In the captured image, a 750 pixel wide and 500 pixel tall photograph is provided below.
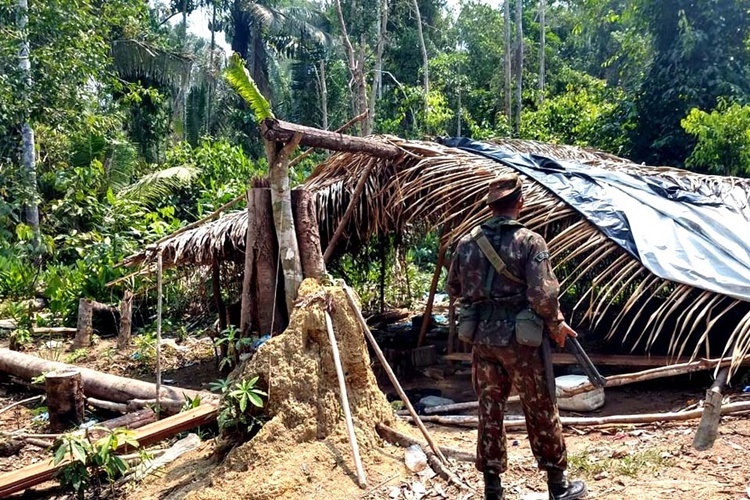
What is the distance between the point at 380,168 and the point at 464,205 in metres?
1.18

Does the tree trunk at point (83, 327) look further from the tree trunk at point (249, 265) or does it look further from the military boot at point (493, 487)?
the military boot at point (493, 487)

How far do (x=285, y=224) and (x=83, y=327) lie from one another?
6508 millimetres

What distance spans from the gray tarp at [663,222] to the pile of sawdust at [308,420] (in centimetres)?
278

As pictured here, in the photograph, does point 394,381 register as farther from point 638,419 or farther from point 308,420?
point 638,419

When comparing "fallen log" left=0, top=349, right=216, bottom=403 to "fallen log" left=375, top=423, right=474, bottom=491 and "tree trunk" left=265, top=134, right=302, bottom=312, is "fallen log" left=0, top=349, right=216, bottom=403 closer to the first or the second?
"tree trunk" left=265, top=134, right=302, bottom=312

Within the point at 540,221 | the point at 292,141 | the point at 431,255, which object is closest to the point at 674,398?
the point at 540,221

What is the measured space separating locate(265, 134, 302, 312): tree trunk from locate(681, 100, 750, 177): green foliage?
6447mm

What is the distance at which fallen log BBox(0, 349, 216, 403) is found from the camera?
6.32 m

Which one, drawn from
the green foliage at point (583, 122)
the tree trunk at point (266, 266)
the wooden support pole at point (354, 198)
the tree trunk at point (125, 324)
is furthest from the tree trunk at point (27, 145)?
the green foliage at point (583, 122)

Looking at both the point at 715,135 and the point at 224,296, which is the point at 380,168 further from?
the point at 715,135

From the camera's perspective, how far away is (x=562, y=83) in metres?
22.5

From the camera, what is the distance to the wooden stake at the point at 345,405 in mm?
4066

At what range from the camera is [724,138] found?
911cm

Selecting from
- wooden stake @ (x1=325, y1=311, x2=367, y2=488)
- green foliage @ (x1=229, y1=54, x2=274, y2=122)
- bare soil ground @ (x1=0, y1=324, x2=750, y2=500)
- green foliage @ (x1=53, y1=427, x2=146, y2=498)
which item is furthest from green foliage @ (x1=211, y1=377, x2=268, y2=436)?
green foliage @ (x1=229, y1=54, x2=274, y2=122)
